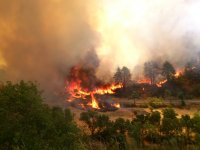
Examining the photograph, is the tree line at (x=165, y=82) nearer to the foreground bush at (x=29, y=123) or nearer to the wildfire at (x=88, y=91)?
the wildfire at (x=88, y=91)

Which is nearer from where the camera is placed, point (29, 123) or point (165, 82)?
point (29, 123)

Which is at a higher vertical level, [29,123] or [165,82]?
[165,82]

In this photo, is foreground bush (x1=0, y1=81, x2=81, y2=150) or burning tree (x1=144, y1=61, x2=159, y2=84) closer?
foreground bush (x1=0, y1=81, x2=81, y2=150)

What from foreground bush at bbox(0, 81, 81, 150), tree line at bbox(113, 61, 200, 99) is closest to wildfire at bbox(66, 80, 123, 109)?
tree line at bbox(113, 61, 200, 99)

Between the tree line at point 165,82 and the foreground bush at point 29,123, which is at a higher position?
the tree line at point 165,82

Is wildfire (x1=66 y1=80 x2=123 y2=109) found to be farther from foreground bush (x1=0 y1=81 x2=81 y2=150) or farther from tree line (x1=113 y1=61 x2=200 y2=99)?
foreground bush (x1=0 y1=81 x2=81 y2=150)

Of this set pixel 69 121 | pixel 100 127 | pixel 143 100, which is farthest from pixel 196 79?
pixel 69 121

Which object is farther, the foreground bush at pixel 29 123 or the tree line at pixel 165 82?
the tree line at pixel 165 82

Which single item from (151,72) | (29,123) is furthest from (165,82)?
(29,123)

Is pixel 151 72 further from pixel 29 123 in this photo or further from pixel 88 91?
pixel 29 123

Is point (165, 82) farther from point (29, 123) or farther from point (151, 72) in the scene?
point (29, 123)

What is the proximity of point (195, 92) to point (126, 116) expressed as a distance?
33297mm

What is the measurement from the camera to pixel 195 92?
9869cm

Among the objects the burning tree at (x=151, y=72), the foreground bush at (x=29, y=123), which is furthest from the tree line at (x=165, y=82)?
the foreground bush at (x=29, y=123)
